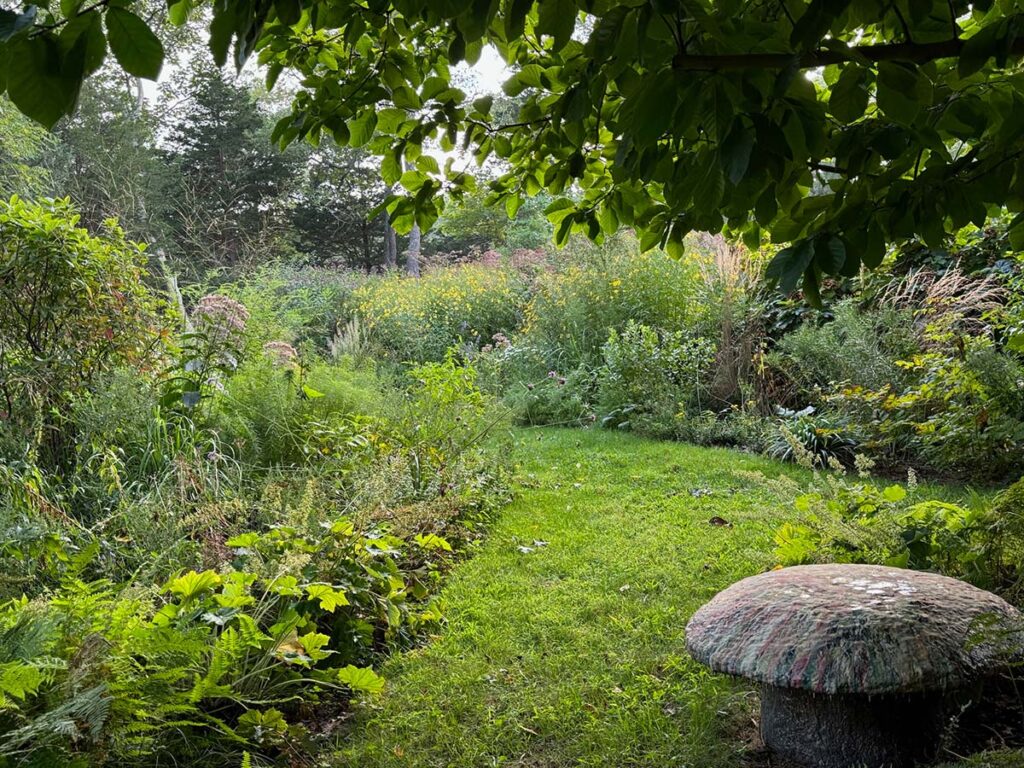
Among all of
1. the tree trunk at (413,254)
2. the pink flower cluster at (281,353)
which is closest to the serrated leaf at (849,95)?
the pink flower cluster at (281,353)

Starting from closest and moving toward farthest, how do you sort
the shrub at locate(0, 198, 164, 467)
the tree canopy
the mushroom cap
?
the tree canopy < the mushroom cap < the shrub at locate(0, 198, 164, 467)

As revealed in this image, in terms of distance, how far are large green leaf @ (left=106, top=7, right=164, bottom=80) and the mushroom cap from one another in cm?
207

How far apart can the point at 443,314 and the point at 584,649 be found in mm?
9666

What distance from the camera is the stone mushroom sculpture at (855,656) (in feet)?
6.42

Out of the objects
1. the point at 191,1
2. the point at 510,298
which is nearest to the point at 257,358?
the point at 191,1

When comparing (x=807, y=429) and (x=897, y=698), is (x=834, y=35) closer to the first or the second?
(x=897, y=698)

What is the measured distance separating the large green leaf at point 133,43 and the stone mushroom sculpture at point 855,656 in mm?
2071

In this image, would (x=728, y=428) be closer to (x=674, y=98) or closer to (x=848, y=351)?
(x=848, y=351)

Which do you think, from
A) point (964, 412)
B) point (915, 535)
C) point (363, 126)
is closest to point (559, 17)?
point (363, 126)

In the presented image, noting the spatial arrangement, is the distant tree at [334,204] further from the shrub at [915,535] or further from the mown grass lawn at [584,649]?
the shrub at [915,535]

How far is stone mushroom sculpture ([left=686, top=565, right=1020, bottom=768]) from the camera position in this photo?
196cm

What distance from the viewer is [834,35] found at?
136 cm

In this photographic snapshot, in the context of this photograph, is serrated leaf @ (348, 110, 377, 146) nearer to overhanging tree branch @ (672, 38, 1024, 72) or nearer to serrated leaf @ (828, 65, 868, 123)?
overhanging tree branch @ (672, 38, 1024, 72)

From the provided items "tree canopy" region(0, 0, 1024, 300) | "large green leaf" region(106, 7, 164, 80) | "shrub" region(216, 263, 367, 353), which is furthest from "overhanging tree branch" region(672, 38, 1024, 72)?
"shrub" region(216, 263, 367, 353)
